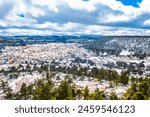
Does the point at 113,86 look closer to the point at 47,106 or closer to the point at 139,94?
the point at 139,94

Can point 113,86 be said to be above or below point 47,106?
below

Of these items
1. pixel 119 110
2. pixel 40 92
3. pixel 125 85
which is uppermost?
pixel 119 110

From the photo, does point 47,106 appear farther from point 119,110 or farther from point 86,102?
point 119,110

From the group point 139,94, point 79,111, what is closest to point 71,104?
point 79,111

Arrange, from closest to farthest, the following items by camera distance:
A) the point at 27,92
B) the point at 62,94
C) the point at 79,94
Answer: the point at 62,94
the point at 79,94
the point at 27,92

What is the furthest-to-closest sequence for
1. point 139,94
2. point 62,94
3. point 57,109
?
point 62,94 < point 139,94 < point 57,109

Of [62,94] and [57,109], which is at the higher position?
[57,109]

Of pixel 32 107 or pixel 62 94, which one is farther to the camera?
pixel 62 94

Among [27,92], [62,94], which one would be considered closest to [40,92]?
[62,94]

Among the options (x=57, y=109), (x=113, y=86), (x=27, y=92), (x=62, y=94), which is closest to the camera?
(x=57, y=109)
